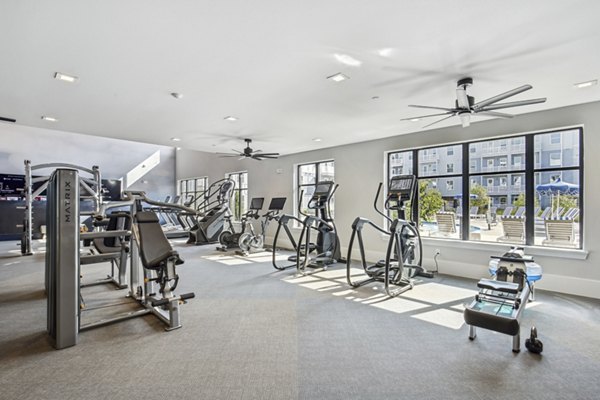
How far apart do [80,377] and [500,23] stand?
4187 mm

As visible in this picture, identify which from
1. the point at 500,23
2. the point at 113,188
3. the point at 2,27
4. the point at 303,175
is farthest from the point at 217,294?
the point at 113,188

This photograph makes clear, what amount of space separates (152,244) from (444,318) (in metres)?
3.29

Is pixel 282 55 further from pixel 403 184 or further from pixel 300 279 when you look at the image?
pixel 300 279

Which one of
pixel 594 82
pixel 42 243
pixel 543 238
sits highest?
pixel 594 82

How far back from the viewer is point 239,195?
10625mm

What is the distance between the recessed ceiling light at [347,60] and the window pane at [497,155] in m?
3.37

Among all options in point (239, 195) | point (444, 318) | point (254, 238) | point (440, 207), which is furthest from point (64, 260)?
point (239, 195)

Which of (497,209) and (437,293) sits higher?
(497,209)

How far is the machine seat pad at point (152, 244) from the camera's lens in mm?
3027

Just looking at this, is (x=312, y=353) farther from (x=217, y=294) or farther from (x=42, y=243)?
(x=42, y=243)

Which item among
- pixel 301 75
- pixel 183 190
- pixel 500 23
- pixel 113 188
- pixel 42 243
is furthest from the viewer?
pixel 183 190

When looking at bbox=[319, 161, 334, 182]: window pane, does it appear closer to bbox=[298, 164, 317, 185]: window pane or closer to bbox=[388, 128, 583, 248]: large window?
bbox=[298, 164, 317, 185]: window pane

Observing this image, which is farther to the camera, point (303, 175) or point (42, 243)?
point (42, 243)

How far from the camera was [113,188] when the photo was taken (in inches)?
461
